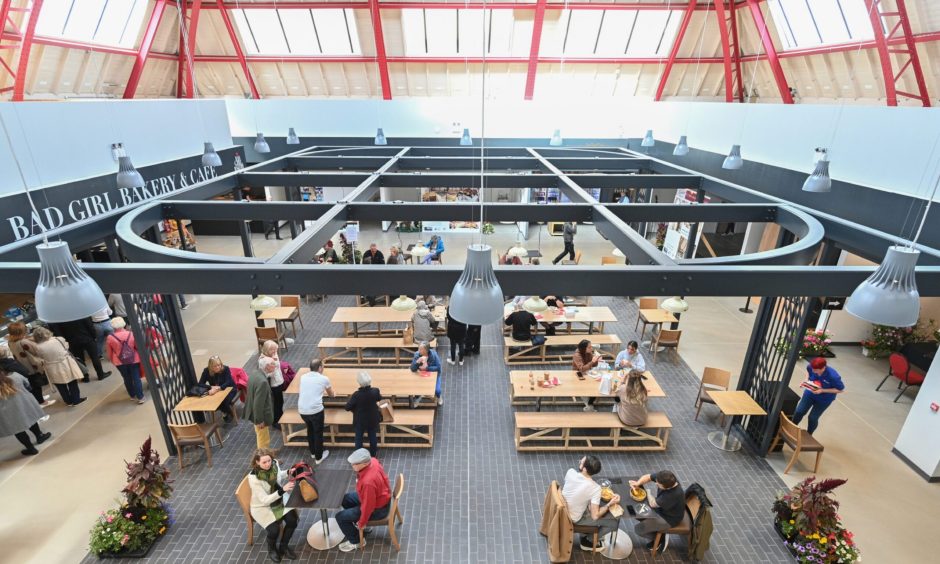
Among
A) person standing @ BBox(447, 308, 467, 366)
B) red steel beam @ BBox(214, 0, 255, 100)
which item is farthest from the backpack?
red steel beam @ BBox(214, 0, 255, 100)

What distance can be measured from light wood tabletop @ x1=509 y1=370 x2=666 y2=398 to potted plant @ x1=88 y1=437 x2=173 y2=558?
15.5 feet

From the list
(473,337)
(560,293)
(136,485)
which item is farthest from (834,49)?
(136,485)

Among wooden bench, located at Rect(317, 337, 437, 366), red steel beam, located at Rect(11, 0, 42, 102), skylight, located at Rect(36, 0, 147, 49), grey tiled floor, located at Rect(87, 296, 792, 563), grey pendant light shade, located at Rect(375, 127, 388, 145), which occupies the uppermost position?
skylight, located at Rect(36, 0, 147, 49)

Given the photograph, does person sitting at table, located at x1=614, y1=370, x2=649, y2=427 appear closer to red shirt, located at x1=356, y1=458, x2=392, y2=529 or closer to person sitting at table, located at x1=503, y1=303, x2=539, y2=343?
person sitting at table, located at x1=503, y1=303, x2=539, y2=343

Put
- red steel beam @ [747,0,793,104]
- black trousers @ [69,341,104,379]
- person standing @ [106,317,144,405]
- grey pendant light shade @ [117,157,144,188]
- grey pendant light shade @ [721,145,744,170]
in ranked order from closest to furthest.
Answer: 1. grey pendant light shade @ [117,157,144,188]
2. person standing @ [106,317,144,405]
3. grey pendant light shade @ [721,145,744,170]
4. black trousers @ [69,341,104,379]
5. red steel beam @ [747,0,793,104]

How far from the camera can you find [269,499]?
469 cm

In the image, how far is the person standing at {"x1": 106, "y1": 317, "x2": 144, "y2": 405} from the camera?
23.2 feet

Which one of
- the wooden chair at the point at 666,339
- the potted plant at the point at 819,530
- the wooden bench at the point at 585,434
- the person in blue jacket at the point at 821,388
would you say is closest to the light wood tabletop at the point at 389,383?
the wooden bench at the point at 585,434

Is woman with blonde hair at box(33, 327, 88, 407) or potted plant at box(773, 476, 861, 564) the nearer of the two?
potted plant at box(773, 476, 861, 564)

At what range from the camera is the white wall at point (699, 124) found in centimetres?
569

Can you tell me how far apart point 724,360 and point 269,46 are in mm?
18297

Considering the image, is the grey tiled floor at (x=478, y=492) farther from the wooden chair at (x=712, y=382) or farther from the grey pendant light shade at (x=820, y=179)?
the grey pendant light shade at (x=820, y=179)

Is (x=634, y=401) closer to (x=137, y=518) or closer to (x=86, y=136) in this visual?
(x=137, y=518)

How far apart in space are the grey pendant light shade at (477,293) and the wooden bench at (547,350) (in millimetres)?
5575
